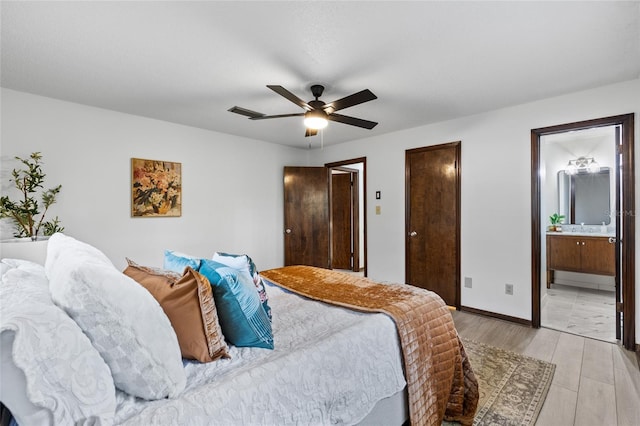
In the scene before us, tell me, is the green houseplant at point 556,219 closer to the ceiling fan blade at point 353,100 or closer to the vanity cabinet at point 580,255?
the vanity cabinet at point 580,255

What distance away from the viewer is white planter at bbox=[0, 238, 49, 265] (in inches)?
80.6

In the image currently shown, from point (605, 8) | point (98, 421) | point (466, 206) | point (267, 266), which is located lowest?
point (267, 266)

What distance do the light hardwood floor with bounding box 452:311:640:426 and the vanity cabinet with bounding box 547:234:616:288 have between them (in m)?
2.16

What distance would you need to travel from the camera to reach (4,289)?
94 centimetres

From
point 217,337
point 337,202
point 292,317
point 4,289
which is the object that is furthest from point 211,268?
point 337,202

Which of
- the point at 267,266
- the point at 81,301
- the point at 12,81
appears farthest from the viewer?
the point at 267,266

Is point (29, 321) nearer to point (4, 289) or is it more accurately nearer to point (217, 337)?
point (4, 289)

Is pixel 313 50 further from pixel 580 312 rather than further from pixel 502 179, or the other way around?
pixel 580 312

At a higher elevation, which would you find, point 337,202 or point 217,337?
point 337,202

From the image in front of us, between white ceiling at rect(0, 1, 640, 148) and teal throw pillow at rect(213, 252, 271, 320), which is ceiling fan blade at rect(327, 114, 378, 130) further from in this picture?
teal throw pillow at rect(213, 252, 271, 320)

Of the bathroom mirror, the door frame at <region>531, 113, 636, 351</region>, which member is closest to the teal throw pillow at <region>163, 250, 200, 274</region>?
the door frame at <region>531, 113, 636, 351</region>

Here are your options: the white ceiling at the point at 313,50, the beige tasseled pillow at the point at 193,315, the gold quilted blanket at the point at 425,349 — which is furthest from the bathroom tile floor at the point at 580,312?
the beige tasseled pillow at the point at 193,315

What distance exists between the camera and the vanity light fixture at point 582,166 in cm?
486

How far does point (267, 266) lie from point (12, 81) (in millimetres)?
3607
